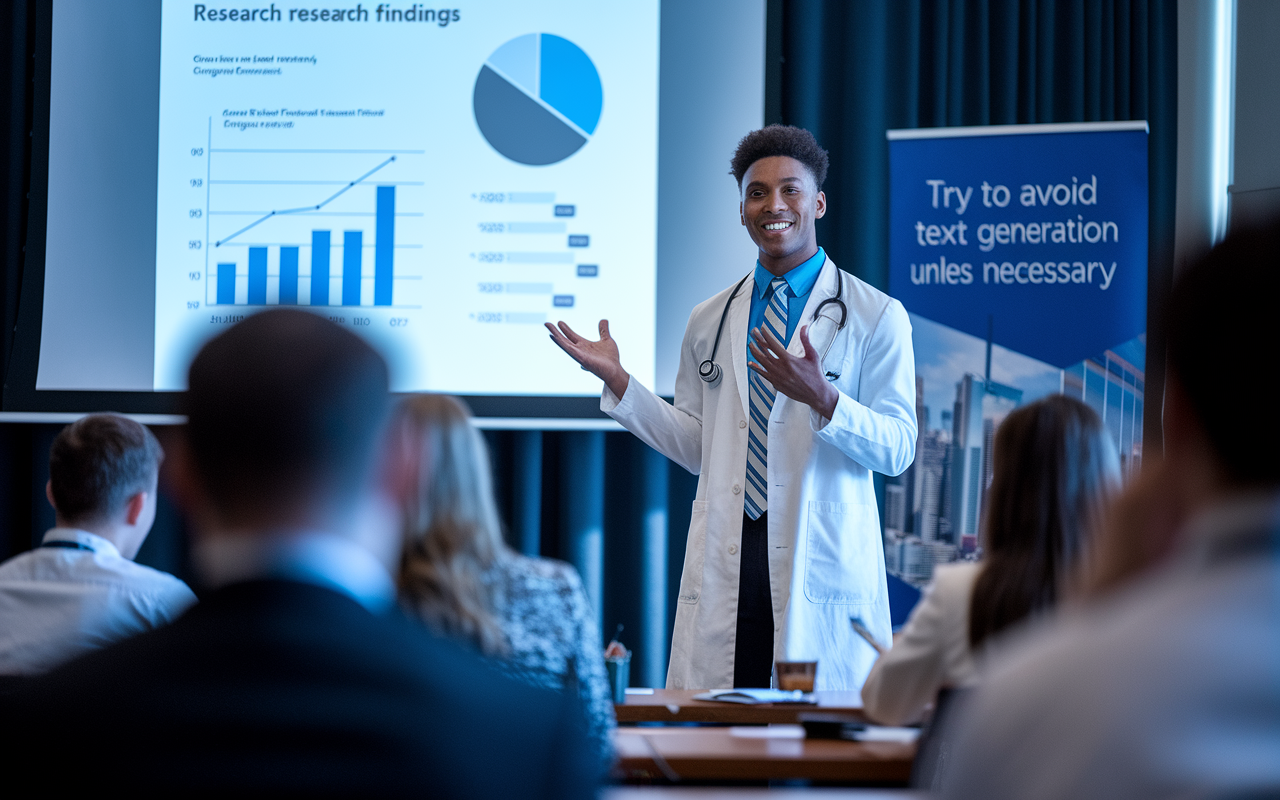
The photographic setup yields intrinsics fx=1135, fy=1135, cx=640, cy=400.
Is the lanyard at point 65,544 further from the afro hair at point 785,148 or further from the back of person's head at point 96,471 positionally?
the afro hair at point 785,148

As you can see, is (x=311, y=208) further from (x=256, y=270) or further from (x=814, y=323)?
(x=814, y=323)

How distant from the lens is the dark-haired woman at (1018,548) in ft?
5.42

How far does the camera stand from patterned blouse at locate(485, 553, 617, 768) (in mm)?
1616

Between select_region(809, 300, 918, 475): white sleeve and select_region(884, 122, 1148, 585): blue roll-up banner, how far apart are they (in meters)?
0.76

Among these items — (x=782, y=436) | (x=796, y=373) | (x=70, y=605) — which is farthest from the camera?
(x=782, y=436)

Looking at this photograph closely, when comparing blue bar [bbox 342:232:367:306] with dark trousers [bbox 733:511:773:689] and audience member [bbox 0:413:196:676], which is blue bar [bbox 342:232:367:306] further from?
dark trousers [bbox 733:511:773:689]

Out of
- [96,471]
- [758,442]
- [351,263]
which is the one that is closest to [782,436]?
[758,442]

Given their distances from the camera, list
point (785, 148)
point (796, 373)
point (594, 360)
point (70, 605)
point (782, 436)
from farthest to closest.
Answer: point (785, 148) < point (594, 360) < point (782, 436) < point (796, 373) < point (70, 605)

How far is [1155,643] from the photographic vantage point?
0.60 metres

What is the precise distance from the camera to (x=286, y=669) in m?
0.68

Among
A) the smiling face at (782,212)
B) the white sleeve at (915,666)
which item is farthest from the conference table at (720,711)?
the smiling face at (782,212)

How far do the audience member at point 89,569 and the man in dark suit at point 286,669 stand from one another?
117cm

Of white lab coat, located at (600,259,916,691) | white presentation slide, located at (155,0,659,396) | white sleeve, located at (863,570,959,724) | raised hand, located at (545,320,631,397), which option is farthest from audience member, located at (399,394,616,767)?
white presentation slide, located at (155,0,659,396)

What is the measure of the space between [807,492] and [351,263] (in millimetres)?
1900
